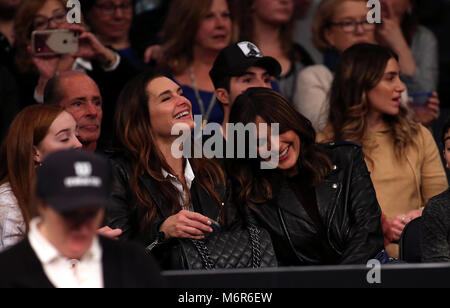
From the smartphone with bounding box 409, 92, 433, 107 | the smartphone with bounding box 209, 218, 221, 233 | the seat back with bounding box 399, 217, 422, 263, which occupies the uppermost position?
the smartphone with bounding box 409, 92, 433, 107

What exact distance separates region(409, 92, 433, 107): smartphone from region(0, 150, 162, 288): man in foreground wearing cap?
329 centimetres

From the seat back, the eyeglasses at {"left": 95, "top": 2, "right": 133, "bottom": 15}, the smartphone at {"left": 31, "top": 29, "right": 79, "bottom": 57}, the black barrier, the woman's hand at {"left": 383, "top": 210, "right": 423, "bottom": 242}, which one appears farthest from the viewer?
the eyeglasses at {"left": 95, "top": 2, "right": 133, "bottom": 15}

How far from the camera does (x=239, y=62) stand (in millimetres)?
5180

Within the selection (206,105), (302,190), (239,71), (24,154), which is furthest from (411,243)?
(24,154)

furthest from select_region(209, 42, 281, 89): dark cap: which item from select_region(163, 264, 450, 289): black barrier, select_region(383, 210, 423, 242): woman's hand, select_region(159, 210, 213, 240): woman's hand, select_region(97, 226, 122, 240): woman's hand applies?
select_region(163, 264, 450, 289): black barrier

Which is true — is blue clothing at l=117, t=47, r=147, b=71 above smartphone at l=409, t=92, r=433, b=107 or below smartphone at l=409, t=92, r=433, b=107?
above

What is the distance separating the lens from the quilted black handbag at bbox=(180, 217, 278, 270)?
404 centimetres

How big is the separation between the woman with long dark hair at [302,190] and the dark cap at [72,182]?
6.63 ft

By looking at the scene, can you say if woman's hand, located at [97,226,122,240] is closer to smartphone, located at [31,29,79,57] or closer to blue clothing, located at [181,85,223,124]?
blue clothing, located at [181,85,223,124]

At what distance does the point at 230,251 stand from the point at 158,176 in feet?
1.84

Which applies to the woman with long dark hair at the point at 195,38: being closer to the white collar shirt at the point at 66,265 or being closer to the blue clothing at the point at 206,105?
the blue clothing at the point at 206,105

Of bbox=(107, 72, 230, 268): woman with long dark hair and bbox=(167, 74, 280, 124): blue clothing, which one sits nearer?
bbox=(107, 72, 230, 268): woman with long dark hair
